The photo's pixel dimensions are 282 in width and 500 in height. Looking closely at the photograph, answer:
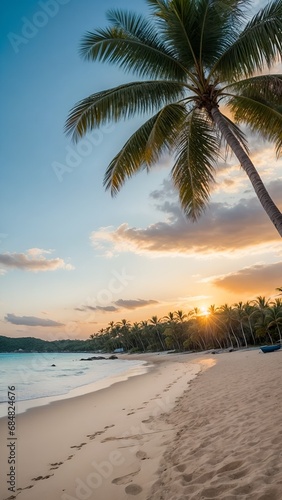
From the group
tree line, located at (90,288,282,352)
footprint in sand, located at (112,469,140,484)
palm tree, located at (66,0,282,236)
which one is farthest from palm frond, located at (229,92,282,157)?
tree line, located at (90,288,282,352)

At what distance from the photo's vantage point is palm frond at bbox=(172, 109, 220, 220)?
26.7 ft

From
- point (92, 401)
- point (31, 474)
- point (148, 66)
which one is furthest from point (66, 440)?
point (148, 66)

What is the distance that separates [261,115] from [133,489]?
833 cm

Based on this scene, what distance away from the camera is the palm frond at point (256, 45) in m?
5.96

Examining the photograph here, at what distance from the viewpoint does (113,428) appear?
6.80 metres

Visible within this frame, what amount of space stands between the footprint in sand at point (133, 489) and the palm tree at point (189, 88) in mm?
5582

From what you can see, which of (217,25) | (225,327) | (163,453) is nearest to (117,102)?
(217,25)

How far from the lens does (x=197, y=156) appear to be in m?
8.22

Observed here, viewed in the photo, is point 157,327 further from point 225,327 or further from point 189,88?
point 189,88

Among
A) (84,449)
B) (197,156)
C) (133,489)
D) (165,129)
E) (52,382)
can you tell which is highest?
(165,129)

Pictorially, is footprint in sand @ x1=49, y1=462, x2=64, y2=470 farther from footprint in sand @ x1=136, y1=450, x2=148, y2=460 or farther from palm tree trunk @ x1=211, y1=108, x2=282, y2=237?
palm tree trunk @ x1=211, y1=108, x2=282, y2=237

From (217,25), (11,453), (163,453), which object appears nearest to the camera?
(163,453)

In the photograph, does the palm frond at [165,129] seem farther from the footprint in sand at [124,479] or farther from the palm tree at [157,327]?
the palm tree at [157,327]

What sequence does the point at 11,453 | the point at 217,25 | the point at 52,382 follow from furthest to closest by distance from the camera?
the point at 52,382 → the point at 217,25 → the point at 11,453
